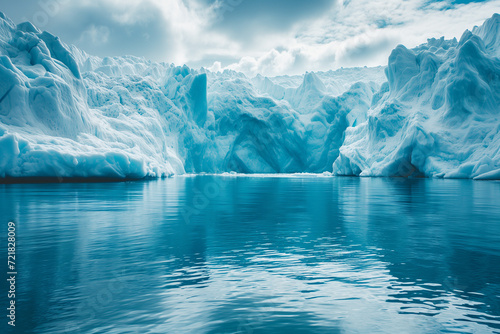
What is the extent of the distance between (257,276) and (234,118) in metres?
60.7

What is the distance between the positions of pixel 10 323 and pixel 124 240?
437 cm

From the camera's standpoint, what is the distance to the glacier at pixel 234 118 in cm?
3036

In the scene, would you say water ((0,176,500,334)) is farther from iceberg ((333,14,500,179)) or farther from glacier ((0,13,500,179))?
iceberg ((333,14,500,179))

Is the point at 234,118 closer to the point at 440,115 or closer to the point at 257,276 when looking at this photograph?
the point at 440,115

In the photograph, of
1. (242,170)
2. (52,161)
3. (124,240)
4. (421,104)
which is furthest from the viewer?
(242,170)

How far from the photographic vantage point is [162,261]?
6.53 m

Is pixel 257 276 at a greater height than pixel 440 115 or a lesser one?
lesser

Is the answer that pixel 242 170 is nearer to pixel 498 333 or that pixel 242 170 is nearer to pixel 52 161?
pixel 52 161

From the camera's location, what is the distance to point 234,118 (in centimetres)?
6544

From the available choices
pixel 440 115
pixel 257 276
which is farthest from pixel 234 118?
pixel 257 276

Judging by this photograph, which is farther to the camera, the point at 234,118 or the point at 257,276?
the point at 234,118

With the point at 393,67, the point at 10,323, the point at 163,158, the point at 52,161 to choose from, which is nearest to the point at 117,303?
the point at 10,323

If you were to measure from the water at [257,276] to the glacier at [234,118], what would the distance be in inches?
846

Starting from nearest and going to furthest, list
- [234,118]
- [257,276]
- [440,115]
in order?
[257,276], [440,115], [234,118]
